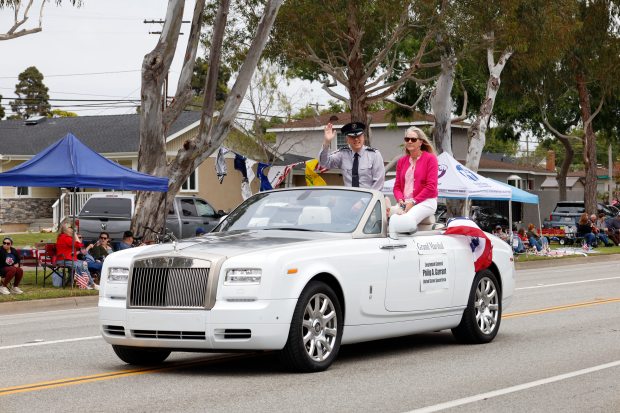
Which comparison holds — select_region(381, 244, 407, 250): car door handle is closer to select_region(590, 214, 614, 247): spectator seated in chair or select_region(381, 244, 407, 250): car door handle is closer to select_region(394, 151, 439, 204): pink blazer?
select_region(394, 151, 439, 204): pink blazer

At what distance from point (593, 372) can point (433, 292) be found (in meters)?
1.85

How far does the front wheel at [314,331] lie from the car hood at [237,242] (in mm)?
529

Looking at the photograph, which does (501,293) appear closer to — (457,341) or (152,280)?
(457,341)

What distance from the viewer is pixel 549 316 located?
1474 centimetres

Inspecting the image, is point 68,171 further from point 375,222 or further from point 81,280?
point 375,222

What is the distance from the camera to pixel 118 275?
372 inches

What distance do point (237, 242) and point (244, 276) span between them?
740 millimetres

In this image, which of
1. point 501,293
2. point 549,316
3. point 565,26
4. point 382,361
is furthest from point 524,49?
point 382,361

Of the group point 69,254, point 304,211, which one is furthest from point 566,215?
point 304,211

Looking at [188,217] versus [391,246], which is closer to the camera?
[391,246]

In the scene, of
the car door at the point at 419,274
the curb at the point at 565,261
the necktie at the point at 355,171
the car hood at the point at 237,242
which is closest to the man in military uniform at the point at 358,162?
the necktie at the point at 355,171

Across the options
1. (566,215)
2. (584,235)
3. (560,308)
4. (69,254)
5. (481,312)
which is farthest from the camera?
(566,215)

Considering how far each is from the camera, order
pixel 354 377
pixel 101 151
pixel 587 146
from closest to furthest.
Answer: pixel 354 377 → pixel 101 151 → pixel 587 146

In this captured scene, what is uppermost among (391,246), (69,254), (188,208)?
(391,246)
